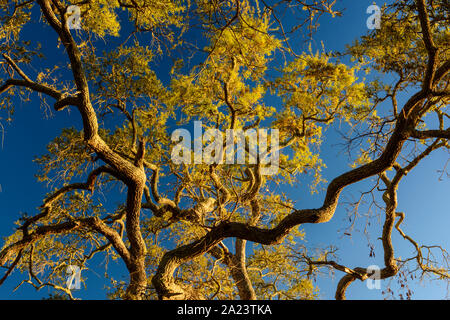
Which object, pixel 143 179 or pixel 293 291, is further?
pixel 293 291

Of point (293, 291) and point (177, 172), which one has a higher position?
point (177, 172)

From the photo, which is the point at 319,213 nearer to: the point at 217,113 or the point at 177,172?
the point at 177,172

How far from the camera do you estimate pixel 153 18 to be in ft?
20.0

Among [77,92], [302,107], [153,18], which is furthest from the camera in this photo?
[302,107]

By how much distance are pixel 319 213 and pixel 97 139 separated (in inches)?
153

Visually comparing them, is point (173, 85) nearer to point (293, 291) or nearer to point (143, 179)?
point (143, 179)

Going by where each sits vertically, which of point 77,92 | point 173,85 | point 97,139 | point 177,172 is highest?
point 173,85
